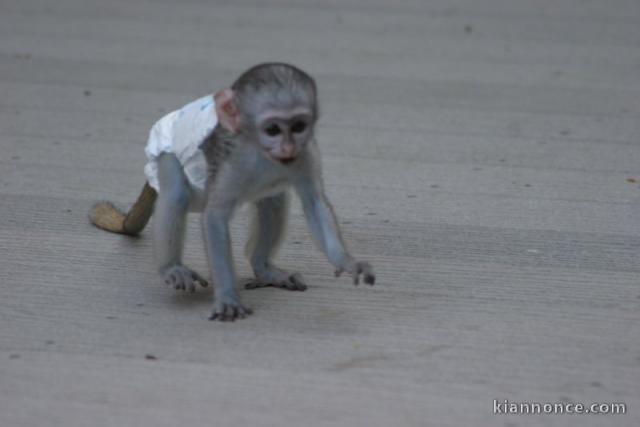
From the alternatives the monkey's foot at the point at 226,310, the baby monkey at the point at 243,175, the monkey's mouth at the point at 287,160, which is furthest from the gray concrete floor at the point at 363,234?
the monkey's mouth at the point at 287,160

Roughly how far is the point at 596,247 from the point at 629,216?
1.62 ft

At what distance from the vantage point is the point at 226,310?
4.18 m

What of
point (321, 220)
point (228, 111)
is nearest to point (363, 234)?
point (321, 220)

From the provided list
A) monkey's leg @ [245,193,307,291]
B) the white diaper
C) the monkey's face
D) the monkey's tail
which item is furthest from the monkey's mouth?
the monkey's tail

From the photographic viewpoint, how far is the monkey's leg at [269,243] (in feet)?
14.8

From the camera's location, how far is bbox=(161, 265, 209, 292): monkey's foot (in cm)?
435

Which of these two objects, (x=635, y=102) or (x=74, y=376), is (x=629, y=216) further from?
(x=74, y=376)

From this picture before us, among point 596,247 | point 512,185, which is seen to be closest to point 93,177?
point 512,185

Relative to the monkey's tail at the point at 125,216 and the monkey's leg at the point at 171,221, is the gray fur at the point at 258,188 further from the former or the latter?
the monkey's tail at the point at 125,216

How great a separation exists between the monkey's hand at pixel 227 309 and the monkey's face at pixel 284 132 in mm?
548

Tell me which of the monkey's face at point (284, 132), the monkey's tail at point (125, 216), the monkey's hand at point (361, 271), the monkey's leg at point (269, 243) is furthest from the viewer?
the monkey's tail at point (125, 216)

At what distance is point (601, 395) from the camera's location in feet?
11.8

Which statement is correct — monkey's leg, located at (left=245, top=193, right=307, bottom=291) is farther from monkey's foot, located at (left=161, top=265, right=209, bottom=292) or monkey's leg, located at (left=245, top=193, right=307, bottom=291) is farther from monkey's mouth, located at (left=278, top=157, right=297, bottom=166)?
monkey's mouth, located at (left=278, top=157, right=297, bottom=166)

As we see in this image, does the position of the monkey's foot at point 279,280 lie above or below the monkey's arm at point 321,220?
below
